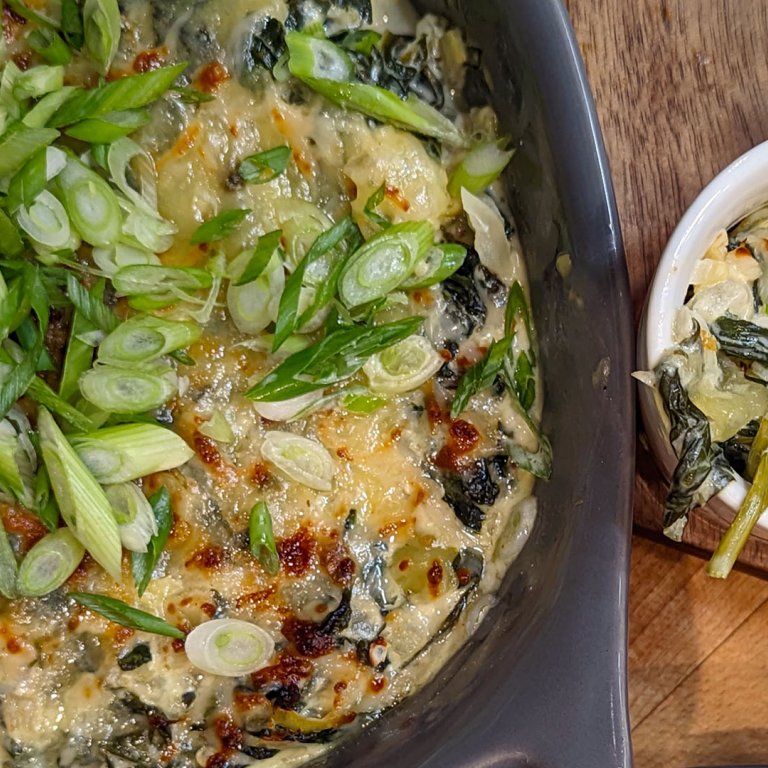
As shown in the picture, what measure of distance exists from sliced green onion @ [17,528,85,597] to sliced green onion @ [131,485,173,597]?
3.3 inches

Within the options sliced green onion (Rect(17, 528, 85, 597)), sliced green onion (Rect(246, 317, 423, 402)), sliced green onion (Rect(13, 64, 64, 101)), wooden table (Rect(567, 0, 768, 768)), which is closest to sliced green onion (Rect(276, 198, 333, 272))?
sliced green onion (Rect(246, 317, 423, 402))

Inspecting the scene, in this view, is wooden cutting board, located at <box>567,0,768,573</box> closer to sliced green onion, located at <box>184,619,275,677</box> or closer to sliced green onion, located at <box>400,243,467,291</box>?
sliced green onion, located at <box>400,243,467,291</box>

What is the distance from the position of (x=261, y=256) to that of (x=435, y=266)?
0.27m

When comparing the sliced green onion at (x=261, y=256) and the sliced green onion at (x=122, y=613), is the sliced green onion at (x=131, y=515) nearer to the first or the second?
the sliced green onion at (x=122, y=613)

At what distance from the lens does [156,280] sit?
1.26 metres

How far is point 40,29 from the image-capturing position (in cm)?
132

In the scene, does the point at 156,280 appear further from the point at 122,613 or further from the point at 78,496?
the point at 122,613

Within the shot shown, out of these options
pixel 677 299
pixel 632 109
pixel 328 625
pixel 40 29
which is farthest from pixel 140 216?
pixel 632 109

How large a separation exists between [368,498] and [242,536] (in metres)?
0.20

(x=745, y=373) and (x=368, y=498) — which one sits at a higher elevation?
(x=745, y=373)

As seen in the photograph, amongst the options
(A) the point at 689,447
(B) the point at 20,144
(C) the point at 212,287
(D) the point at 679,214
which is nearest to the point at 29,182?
(B) the point at 20,144

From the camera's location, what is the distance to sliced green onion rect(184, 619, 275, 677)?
4.39 feet

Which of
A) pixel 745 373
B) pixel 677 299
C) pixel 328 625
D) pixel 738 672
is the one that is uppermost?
pixel 677 299

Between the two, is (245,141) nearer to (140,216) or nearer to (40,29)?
(140,216)
